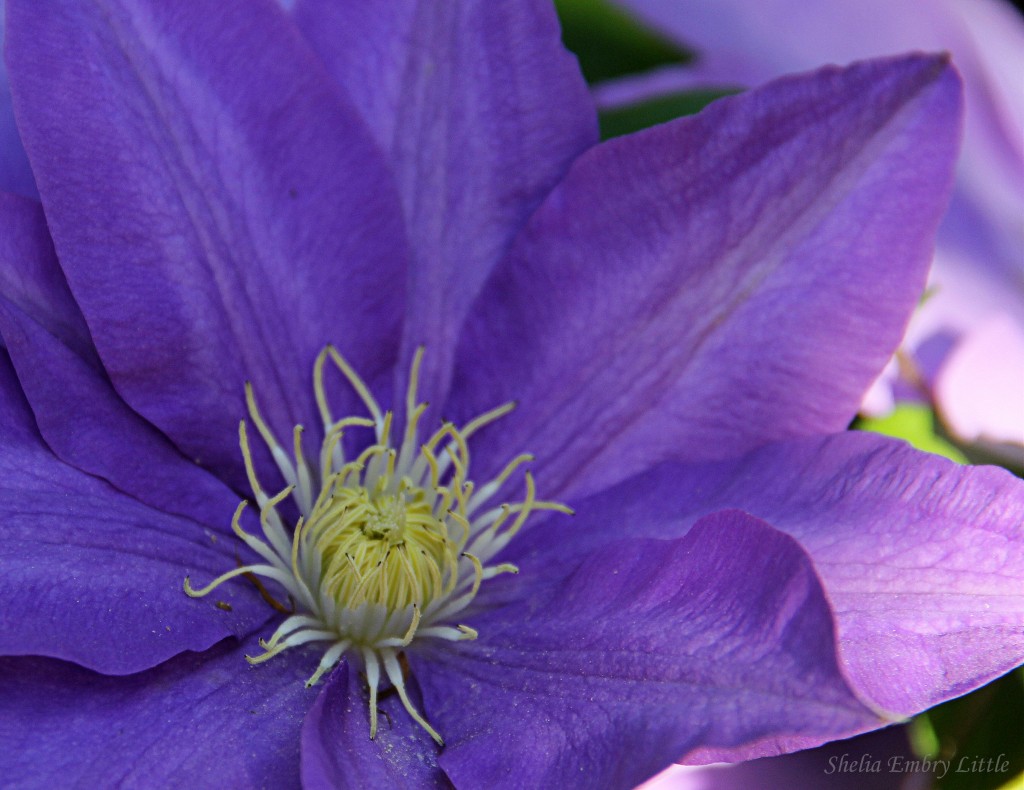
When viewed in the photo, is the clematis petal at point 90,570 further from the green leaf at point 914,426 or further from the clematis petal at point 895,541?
the green leaf at point 914,426

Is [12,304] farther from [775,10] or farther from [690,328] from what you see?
[775,10]

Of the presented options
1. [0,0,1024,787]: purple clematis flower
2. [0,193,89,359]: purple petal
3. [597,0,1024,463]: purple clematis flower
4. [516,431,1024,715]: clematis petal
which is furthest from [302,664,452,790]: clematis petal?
[597,0,1024,463]: purple clematis flower

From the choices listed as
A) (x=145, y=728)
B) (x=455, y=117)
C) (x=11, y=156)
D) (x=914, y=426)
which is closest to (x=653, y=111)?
(x=455, y=117)

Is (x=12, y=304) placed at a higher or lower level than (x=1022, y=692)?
higher

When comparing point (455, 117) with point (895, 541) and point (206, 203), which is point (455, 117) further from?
point (895, 541)

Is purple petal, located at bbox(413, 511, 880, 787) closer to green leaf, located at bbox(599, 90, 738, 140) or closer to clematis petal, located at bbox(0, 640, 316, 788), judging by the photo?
clematis petal, located at bbox(0, 640, 316, 788)

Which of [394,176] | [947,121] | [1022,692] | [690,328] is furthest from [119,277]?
[1022,692]
